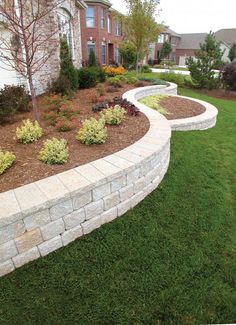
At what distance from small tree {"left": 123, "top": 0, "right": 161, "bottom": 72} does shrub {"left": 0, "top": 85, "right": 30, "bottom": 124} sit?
1039cm

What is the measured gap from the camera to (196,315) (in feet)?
8.45

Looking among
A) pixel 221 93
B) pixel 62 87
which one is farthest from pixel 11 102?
pixel 221 93

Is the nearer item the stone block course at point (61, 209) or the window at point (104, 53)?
the stone block course at point (61, 209)

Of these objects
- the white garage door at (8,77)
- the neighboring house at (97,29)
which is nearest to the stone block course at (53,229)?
the white garage door at (8,77)

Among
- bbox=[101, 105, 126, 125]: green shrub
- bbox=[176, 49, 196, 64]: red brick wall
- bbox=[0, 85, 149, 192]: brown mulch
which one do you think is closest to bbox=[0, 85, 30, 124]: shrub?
bbox=[0, 85, 149, 192]: brown mulch

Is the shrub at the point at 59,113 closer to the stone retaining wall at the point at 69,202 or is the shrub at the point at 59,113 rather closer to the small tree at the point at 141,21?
the stone retaining wall at the point at 69,202

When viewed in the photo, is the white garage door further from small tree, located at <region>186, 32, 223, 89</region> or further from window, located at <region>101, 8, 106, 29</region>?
window, located at <region>101, 8, 106, 29</region>

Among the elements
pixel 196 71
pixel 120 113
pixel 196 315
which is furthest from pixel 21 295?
pixel 196 71

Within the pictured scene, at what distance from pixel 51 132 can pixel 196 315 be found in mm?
4056

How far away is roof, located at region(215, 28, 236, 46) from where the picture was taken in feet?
164

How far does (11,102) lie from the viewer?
607 cm

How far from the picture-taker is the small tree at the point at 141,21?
47.7ft

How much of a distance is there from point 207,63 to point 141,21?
4910 mm

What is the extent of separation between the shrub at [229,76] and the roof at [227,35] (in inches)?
1633
